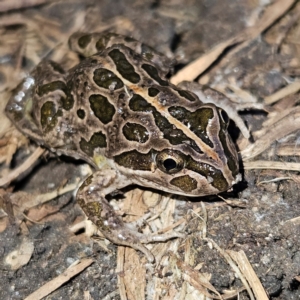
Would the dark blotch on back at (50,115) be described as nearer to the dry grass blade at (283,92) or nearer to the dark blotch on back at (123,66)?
the dark blotch on back at (123,66)

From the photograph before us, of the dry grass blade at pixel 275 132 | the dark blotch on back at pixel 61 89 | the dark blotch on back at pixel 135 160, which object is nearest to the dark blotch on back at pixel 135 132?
the dark blotch on back at pixel 135 160

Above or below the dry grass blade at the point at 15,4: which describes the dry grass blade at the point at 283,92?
below

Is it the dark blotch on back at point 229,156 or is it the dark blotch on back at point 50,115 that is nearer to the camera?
the dark blotch on back at point 229,156

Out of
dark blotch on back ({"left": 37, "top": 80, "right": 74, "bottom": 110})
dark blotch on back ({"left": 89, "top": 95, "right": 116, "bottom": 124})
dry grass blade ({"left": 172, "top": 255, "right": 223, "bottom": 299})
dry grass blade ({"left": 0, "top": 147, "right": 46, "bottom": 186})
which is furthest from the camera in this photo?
dry grass blade ({"left": 0, "top": 147, "right": 46, "bottom": 186})

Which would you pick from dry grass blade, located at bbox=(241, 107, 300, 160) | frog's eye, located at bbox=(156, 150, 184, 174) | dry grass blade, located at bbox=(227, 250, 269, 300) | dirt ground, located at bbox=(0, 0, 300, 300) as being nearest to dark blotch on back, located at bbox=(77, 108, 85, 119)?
dirt ground, located at bbox=(0, 0, 300, 300)

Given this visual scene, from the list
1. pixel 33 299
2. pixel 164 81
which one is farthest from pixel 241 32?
pixel 33 299

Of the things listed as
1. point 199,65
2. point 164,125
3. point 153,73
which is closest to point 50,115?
point 153,73

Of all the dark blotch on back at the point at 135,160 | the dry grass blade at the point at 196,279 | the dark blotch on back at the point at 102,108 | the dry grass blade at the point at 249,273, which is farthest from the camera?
the dark blotch on back at the point at 102,108

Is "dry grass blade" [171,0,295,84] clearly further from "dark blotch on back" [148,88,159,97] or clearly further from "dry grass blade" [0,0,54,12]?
"dry grass blade" [0,0,54,12]

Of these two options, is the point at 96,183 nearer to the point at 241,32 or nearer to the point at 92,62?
the point at 92,62
